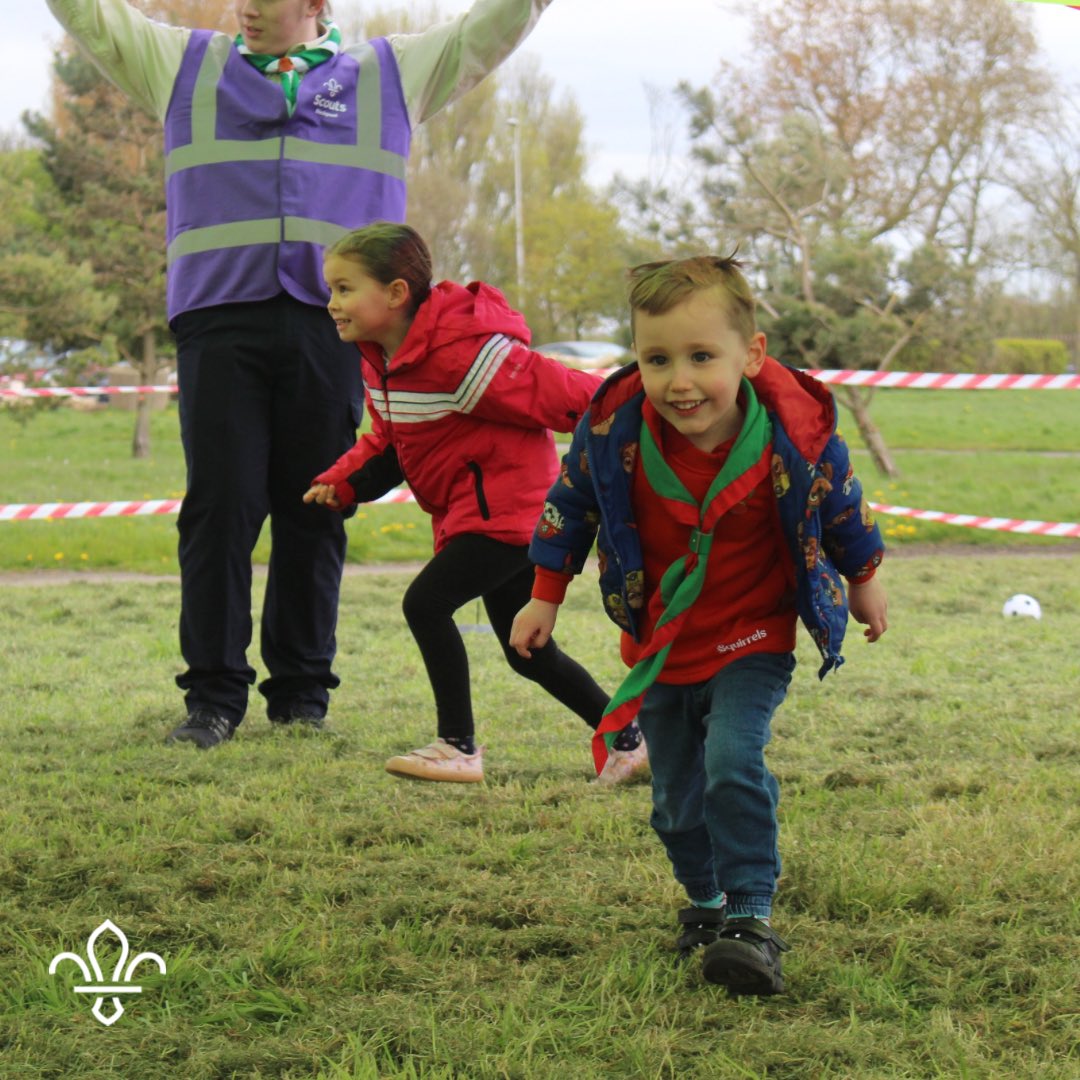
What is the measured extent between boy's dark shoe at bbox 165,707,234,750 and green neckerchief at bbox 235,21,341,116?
1889 millimetres

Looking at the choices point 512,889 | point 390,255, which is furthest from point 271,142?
point 512,889

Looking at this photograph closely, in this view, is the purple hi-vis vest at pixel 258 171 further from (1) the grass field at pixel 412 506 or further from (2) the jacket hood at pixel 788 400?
(1) the grass field at pixel 412 506

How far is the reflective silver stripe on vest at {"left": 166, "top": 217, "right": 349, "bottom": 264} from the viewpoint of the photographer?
15.5ft

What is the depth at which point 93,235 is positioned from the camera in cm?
1803

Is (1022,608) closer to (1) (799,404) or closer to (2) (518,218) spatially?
(1) (799,404)

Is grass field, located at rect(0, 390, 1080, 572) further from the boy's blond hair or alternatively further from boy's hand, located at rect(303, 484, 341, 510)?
the boy's blond hair

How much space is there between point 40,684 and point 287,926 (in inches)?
130

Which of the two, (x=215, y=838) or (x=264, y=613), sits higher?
(x=264, y=613)

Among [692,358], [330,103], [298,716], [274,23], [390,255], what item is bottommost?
[298,716]

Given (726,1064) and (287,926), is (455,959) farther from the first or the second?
(726,1064)

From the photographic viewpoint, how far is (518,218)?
144 feet

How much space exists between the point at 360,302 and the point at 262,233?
2.63 ft

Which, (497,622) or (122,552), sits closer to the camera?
(497,622)

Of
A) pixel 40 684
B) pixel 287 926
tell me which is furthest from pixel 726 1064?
pixel 40 684
